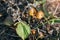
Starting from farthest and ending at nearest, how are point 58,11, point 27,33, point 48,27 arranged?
point 58,11, point 48,27, point 27,33

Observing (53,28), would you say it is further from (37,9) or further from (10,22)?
(10,22)

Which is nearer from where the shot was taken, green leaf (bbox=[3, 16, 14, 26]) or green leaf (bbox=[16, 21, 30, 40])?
green leaf (bbox=[16, 21, 30, 40])

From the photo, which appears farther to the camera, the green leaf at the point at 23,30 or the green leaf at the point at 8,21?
the green leaf at the point at 8,21

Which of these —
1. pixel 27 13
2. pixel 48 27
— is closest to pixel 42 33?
pixel 48 27

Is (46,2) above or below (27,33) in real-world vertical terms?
above

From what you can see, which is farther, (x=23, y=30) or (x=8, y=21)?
(x=8, y=21)

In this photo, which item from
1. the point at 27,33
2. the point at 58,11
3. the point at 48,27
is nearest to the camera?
the point at 27,33

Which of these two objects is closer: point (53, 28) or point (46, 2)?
point (53, 28)

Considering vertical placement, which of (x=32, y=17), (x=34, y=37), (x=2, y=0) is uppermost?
(x=2, y=0)
